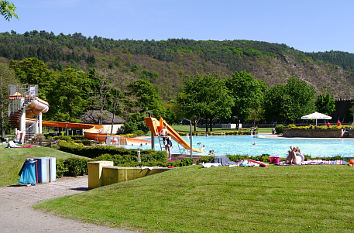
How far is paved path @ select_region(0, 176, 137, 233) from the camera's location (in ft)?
27.6

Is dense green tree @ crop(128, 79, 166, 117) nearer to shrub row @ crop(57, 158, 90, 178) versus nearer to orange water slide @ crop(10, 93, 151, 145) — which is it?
orange water slide @ crop(10, 93, 151, 145)

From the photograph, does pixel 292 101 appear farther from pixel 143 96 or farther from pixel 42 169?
pixel 42 169

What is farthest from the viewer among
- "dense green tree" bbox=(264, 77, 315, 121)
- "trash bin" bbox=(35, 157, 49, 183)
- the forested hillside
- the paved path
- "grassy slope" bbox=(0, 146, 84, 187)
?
the forested hillside

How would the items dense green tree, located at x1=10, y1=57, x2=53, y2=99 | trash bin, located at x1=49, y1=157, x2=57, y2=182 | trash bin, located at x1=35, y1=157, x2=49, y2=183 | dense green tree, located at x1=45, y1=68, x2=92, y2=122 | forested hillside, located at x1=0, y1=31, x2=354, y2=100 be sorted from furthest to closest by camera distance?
forested hillside, located at x1=0, y1=31, x2=354, y2=100
dense green tree, located at x1=10, y1=57, x2=53, y2=99
dense green tree, located at x1=45, y1=68, x2=92, y2=122
trash bin, located at x1=49, y1=157, x2=57, y2=182
trash bin, located at x1=35, y1=157, x2=49, y2=183

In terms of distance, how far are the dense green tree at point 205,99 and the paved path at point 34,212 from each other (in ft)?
152

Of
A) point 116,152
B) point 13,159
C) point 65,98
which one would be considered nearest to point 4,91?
point 65,98

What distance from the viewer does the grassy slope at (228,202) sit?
7609 millimetres

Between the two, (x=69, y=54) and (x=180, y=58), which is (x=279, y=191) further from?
(x=180, y=58)

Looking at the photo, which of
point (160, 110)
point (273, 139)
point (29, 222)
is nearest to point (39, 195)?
point (29, 222)

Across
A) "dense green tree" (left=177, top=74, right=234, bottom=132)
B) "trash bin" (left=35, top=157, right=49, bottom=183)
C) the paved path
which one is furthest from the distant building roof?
the paved path

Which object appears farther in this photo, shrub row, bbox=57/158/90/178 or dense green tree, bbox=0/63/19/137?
dense green tree, bbox=0/63/19/137

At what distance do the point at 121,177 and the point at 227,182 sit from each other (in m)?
4.71

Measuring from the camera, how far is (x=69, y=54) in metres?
137

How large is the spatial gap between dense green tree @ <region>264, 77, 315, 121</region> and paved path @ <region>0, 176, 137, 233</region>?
5832 centimetres
